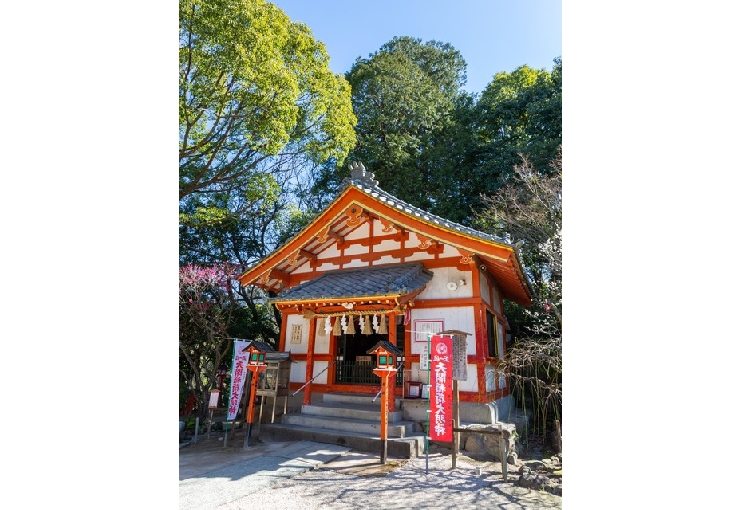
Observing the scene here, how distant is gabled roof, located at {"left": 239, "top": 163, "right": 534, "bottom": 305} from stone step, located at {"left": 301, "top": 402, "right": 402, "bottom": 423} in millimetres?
2819

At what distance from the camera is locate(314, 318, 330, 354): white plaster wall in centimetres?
899

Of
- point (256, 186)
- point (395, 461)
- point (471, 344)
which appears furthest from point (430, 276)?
point (256, 186)

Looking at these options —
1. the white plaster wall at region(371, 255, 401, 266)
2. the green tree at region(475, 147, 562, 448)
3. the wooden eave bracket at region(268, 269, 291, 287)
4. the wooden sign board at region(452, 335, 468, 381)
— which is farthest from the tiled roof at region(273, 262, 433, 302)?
the green tree at region(475, 147, 562, 448)

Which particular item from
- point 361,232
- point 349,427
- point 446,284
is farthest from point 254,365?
point 446,284

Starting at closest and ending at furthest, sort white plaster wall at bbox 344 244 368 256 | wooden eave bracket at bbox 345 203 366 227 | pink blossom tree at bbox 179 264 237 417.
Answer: wooden eave bracket at bbox 345 203 366 227 < white plaster wall at bbox 344 244 368 256 < pink blossom tree at bbox 179 264 237 417

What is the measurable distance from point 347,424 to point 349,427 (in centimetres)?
6

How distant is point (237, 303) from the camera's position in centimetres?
1323

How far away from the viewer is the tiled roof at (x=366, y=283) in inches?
289

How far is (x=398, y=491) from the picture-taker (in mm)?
4922

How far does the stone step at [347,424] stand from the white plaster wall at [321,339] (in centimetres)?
134

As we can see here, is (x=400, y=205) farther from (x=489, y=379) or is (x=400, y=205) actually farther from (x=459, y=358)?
(x=489, y=379)

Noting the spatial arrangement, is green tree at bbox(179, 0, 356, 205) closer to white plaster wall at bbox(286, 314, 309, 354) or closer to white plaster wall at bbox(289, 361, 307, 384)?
white plaster wall at bbox(286, 314, 309, 354)

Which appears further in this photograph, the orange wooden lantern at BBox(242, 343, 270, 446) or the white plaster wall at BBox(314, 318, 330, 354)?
the white plaster wall at BBox(314, 318, 330, 354)

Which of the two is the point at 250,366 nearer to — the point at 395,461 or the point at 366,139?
the point at 395,461
